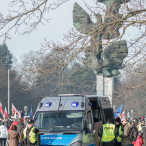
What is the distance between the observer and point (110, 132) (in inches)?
585

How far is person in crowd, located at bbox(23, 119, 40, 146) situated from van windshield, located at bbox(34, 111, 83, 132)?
0.24m

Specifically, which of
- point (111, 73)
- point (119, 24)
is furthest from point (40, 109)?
point (111, 73)

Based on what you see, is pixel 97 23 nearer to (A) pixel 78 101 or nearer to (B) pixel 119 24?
(B) pixel 119 24

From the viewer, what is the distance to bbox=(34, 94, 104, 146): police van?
1340 cm

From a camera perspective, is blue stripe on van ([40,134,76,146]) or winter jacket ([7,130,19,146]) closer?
blue stripe on van ([40,134,76,146])

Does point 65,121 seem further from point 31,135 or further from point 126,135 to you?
point 126,135

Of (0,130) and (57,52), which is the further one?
(0,130)

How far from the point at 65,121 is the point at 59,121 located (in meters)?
0.17

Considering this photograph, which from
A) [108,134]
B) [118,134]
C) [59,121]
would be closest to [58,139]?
[59,121]

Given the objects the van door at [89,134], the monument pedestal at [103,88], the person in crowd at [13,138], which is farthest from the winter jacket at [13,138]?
the monument pedestal at [103,88]

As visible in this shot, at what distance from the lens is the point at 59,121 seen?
14109mm

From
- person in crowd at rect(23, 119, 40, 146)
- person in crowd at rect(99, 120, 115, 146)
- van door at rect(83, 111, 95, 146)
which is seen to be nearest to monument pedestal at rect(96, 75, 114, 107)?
person in crowd at rect(99, 120, 115, 146)

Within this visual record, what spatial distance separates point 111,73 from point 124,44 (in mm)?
19950

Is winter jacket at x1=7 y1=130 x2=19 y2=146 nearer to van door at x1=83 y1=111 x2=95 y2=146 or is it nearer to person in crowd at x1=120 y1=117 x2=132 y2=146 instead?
van door at x1=83 y1=111 x2=95 y2=146
